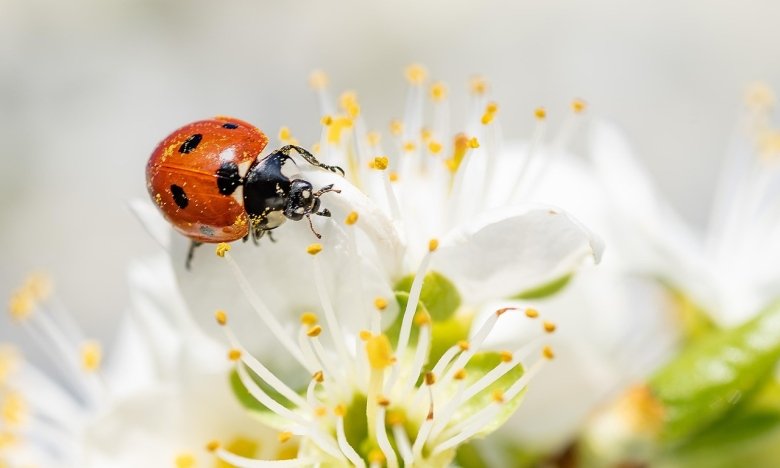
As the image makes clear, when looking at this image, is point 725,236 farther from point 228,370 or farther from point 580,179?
point 228,370

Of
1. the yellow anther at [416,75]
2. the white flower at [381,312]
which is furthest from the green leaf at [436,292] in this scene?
the yellow anther at [416,75]

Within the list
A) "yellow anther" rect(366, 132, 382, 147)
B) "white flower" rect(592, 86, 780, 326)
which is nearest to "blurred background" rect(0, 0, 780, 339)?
"white flower" rect(592, 86, 780, 326)

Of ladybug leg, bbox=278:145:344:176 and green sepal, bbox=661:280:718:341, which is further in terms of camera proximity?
green sepal, bbox=661:280:718:341

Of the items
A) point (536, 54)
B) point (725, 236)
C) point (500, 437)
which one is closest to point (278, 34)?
point (536, 54)

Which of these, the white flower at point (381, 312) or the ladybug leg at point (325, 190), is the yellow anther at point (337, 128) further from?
the ladybug leg at point (325, 190)

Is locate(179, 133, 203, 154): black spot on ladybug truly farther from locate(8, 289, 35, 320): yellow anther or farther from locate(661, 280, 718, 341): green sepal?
locate(661, 280, 718, 341): green sepal

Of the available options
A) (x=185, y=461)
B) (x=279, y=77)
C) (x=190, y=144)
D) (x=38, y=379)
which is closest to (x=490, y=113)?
(x=190, y=144)
